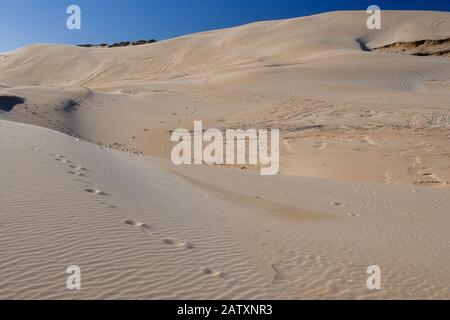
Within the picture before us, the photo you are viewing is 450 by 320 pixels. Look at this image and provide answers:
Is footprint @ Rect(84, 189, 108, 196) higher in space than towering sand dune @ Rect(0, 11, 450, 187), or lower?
lower

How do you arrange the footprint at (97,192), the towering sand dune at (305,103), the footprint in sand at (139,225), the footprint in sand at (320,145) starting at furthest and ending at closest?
the footprint in sand at (320,145) → the towering sand dune at (305,103) → the footprint at (97,192) → the footprint in sand at (139,225)

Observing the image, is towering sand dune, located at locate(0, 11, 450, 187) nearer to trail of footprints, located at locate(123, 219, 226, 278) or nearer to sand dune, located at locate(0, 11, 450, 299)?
sand dune, located at locate(0, 11, 450, 299)

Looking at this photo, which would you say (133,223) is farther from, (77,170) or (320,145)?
(320,145)

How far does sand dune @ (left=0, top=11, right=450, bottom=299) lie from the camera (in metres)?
4.59

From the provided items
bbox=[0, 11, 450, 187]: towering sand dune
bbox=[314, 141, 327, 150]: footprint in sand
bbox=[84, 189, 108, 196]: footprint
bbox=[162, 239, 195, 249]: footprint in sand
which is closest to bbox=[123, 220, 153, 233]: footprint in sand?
bbox=[162, 239, 195, 249]: footprint in sand

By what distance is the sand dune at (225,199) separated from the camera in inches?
181

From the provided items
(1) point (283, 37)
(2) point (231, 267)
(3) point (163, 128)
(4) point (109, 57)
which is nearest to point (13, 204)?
(2) point (231, 267)

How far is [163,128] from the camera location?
728 inches

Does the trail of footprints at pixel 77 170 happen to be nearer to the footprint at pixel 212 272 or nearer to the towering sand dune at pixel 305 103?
the footprint at pixel 212 272

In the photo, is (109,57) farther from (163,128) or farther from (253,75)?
(163,128)

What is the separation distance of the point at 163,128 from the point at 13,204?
13.3 metres

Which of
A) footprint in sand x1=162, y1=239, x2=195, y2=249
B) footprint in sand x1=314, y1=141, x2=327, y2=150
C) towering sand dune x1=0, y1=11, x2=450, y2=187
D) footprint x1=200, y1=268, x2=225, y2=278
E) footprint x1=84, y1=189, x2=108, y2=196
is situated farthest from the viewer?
footprint in sand x1=314, y1=141, x2=327, y2=150

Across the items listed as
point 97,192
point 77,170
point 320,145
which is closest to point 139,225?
point 97,192

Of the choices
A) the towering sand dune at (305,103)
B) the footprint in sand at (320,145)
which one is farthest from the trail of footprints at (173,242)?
the footprint in sand at (320,145)
